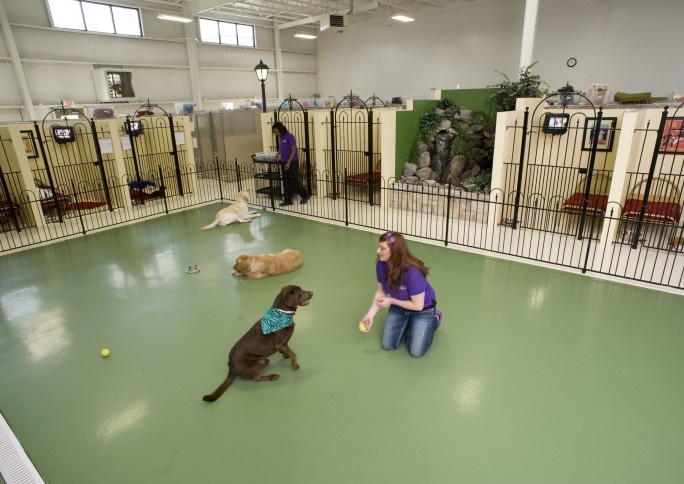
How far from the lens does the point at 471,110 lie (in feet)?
33.0

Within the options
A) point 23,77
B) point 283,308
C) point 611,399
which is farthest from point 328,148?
point 23,77

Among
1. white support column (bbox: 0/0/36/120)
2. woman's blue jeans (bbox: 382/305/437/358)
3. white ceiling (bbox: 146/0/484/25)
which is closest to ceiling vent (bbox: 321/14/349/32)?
white ceiling (bbox: 146/0/484/25)

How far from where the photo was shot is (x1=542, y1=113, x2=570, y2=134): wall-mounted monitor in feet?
22.5

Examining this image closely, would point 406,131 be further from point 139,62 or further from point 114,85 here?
point 139,62

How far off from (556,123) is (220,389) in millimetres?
6816

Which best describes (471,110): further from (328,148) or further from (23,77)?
(23,77)

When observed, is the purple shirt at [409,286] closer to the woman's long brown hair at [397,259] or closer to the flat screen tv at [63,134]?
the woman's long brown hair at [397,259]

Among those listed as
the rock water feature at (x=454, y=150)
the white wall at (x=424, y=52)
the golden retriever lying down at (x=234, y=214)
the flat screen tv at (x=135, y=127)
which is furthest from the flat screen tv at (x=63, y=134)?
the white wall at (x=424, y=52)

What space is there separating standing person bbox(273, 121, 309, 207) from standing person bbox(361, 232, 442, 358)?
5.62m

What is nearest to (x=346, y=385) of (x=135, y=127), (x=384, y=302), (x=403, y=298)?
(x=384, y=302)

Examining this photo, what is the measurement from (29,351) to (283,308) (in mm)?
2864

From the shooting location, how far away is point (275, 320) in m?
3.21

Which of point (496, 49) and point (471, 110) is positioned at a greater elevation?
point (496, 49)

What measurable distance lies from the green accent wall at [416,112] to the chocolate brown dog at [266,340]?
6402mm
